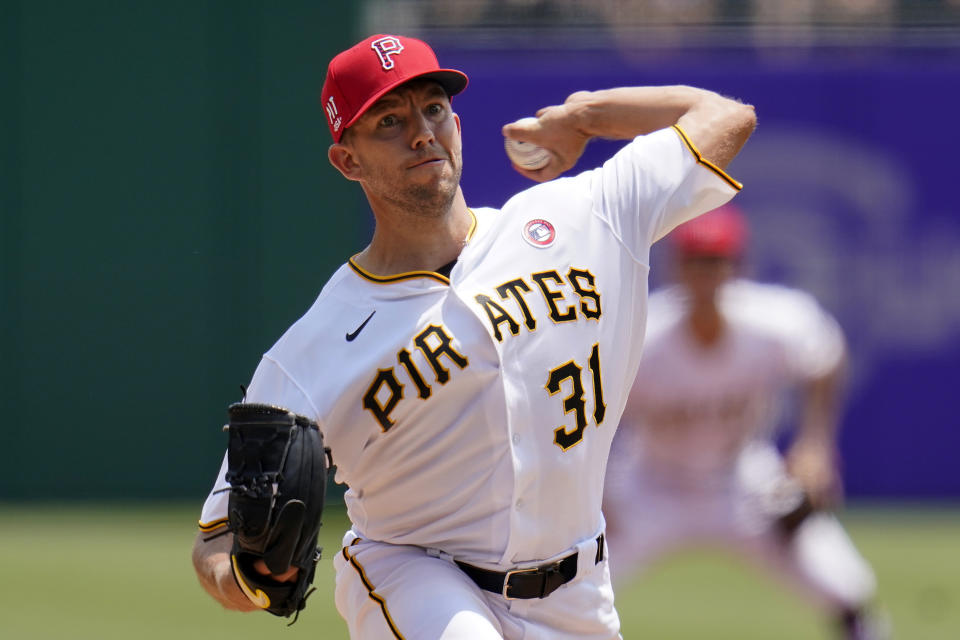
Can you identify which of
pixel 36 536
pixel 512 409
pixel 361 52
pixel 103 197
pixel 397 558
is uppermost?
pixel 361 52

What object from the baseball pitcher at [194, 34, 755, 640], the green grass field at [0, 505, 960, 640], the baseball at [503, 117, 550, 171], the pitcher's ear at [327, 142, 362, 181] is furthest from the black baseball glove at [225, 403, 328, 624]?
the green grass field at [0, 505, 960, 640]

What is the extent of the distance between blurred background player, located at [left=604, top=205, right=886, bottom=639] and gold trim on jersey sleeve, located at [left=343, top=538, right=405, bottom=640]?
3271 millimetres

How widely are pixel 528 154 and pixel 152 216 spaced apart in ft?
27.8

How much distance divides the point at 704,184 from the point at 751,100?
792cm

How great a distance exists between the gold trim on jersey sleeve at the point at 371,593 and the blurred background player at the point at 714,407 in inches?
129

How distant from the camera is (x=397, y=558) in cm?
397

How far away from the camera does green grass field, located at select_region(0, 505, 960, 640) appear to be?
8133 mm

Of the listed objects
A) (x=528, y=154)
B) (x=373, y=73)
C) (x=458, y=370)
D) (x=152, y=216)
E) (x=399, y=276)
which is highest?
(x=373, y=73)

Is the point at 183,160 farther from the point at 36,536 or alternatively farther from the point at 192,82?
the point at 36,536

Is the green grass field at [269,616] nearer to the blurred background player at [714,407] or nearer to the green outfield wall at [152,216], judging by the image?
the blurred background player at [714,407]

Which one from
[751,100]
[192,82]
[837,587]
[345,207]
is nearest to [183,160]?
[192,82]

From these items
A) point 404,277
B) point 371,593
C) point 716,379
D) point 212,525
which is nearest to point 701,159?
point 404,277

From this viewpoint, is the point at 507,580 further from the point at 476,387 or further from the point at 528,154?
the point at 528,154

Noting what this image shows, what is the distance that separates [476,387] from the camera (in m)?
3.87
